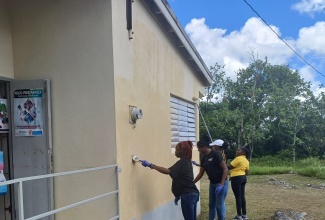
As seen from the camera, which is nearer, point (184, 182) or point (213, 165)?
point (184, 182)

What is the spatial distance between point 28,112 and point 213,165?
3422 millimetres

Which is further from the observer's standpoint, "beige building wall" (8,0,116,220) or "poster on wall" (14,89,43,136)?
"poster on wall" (14,89,43,136)

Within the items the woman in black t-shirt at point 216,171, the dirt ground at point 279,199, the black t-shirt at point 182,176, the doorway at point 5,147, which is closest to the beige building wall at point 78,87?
the doorway at point 5,147

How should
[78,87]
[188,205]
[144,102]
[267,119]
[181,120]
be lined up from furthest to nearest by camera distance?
[267,119] → [181,120] → [144,102] → [188,205] → [78,87]

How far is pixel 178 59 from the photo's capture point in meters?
7.62

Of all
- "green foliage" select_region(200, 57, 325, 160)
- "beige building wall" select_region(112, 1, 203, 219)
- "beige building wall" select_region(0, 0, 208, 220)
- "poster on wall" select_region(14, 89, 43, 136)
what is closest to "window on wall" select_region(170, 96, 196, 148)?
"beige building wall" select_region(112, 1, 203, 219)

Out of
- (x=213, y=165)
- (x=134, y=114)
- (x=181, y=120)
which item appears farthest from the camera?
(x=181, y=120)

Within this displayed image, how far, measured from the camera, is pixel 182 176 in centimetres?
538

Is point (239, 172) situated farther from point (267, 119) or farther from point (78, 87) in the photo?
point (267, 119)

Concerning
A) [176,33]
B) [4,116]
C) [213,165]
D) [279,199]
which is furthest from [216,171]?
[279,199]

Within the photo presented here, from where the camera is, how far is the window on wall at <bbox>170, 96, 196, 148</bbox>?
7.34 meters

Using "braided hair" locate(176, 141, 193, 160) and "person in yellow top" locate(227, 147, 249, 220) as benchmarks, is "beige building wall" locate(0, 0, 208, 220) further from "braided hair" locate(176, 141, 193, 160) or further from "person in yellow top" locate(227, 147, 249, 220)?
"person in yellow top" locate(227, 147, 249, 220)

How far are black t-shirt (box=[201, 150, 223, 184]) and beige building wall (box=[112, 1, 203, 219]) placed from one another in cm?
80

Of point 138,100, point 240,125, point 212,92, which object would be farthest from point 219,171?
point 212,92
